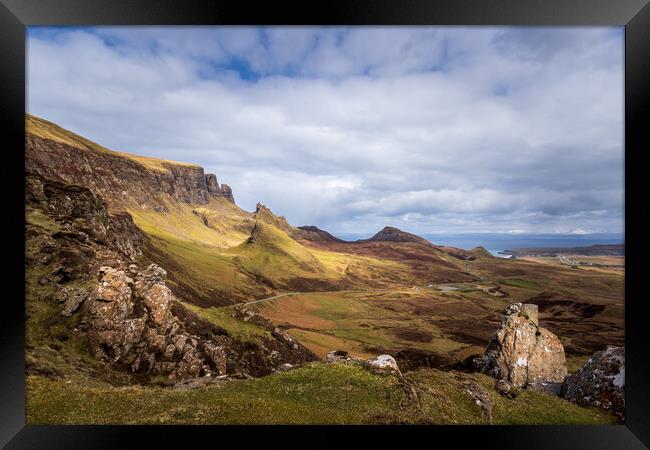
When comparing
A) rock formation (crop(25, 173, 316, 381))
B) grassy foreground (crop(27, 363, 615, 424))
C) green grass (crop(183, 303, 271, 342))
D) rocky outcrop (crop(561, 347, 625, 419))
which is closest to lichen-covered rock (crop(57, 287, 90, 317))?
rock formation (crop(25, 173, 316, 381))

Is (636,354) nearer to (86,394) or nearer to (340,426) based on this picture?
(340,426)

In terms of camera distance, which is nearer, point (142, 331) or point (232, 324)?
point (142, 331)

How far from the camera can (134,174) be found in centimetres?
19825

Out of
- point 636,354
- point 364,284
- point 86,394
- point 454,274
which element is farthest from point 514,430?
point 454,274

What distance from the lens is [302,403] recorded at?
14.3 metres

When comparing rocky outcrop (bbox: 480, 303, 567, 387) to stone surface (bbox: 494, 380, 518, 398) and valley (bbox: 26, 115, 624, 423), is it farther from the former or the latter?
valley (bbox: 26, 115, 624, 423)

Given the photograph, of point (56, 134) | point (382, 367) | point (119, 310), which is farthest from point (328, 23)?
point (56, 134)

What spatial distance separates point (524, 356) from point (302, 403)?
20.2m

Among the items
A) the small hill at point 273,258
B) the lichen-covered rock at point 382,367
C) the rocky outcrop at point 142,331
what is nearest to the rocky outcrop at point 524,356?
the lichen-covered rock at point 382,367

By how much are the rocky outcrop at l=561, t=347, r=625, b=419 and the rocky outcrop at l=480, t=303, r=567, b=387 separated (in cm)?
579

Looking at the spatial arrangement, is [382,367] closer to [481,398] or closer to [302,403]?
[302,403]

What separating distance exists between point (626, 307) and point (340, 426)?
12689 millimetres

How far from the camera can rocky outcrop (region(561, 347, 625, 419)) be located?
15648mm

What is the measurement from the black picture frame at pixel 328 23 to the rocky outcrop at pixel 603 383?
5.06m
